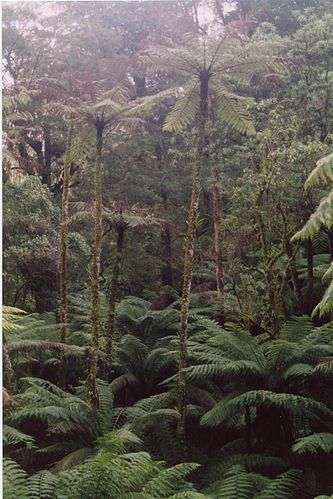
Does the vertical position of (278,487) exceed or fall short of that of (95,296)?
it falls short

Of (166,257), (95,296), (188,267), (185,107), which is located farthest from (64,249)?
(166,257)

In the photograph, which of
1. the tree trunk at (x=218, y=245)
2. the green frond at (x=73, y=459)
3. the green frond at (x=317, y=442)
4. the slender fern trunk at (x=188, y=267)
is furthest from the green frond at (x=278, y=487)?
the tree trunk at (x=218, y=245)

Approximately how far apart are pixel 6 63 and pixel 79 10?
2.45 metres

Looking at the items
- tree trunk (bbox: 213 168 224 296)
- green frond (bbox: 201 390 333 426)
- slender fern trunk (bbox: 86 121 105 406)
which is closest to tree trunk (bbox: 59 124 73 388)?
slender fern trunk (bbox: 86 121 105 406)

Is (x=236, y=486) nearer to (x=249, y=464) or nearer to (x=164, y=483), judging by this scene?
(x=164, y=483)

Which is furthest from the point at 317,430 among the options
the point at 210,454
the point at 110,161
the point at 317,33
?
the point at 110,161

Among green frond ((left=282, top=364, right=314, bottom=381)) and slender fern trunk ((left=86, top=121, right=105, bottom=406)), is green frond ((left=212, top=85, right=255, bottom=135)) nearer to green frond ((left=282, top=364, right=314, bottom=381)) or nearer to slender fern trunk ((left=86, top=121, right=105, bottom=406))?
slender fern trunk ((left=86, top=121, right=105, bottom=406))

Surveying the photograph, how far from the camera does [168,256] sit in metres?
9.70

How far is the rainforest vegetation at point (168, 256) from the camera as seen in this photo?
13.9 ft

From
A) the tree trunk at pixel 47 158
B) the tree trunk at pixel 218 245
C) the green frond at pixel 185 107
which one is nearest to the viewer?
the green frond at pixel 185 107

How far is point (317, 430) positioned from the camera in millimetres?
4484

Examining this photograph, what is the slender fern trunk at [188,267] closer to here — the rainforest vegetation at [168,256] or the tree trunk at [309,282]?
the rainforest vegetation at [168,256]

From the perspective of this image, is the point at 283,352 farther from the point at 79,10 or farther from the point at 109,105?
the point at 79,10

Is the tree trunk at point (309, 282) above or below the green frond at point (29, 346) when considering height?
above
